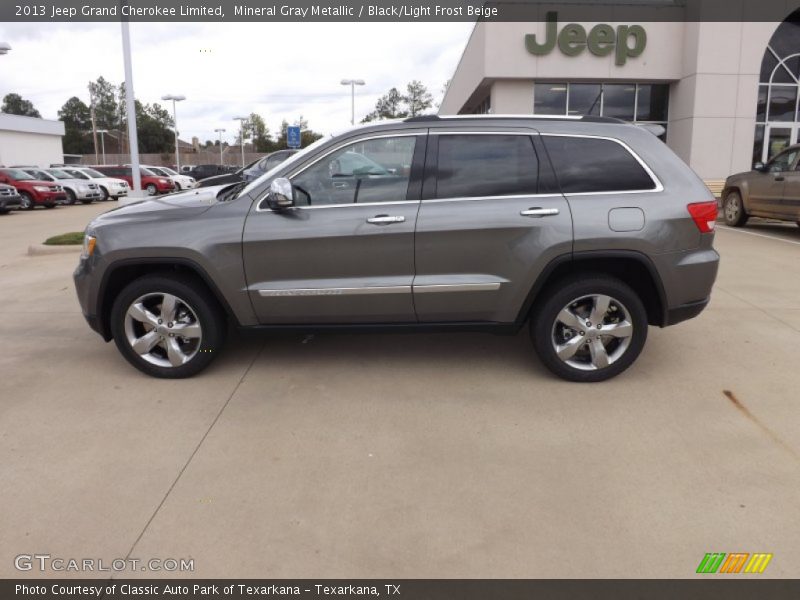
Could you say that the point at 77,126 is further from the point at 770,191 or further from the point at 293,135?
the point at 770,191

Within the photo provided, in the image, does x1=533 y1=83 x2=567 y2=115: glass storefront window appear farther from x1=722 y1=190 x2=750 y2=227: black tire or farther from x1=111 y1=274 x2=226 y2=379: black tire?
x1=111 y1=274 x2=226 y2=379: black tire

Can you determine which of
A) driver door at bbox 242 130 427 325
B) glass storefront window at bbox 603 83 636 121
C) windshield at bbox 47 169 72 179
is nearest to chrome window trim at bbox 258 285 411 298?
driver door at bbox 242 130 427 325

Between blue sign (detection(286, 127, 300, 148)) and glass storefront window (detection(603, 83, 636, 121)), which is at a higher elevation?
glass storefront window (detection(603, 83, 636, 121))

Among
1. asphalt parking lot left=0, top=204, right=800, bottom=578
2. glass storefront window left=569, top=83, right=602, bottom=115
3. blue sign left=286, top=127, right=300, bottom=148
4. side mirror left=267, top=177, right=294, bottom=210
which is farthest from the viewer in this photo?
blue sign left=286, top=127, right=300, bottom=148

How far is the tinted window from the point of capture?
14.8 feet

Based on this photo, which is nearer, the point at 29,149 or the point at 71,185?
the point at 71,185

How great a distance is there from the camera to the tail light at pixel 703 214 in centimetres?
443

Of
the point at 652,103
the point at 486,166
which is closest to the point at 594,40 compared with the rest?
the point at 652,103

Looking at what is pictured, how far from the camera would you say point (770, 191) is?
473 inches

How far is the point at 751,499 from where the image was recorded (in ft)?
10.4

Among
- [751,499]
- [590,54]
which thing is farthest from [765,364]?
[590,54]

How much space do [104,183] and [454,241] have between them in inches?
1120

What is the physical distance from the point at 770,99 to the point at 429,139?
64.7 feet
